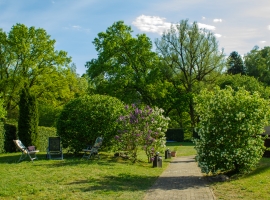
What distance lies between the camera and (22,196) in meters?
7.43

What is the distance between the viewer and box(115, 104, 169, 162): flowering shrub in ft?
48.5

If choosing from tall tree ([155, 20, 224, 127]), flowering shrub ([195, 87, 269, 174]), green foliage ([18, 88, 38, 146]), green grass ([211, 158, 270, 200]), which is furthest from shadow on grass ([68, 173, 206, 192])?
tall tree ([155, 20, 224, 127])

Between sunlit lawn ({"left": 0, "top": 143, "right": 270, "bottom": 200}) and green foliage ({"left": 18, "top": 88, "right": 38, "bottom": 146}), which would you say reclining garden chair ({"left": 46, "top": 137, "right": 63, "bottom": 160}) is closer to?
sunlit lawn ({"left": 0, "top": 143, "right": 270, "bottom": 200})

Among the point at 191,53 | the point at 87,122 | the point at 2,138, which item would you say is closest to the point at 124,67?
the point at 191,53

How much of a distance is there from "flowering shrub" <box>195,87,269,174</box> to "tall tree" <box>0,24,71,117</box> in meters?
24.6

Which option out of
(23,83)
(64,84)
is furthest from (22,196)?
(64,84)

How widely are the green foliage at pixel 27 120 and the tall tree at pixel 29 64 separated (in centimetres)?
1246

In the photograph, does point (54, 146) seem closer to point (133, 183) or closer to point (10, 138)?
point (10, 138)

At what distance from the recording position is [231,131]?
1077 cm

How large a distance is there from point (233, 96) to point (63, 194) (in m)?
6.62

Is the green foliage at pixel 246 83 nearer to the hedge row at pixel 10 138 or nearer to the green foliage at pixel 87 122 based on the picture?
the hedge row at pixel 10 138

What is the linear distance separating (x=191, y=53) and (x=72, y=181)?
1261 inches

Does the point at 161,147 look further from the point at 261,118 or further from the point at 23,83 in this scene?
the point at 23,83

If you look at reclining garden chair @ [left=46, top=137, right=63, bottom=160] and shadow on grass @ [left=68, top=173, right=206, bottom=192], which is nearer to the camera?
shadow on grass @ [left=68, top=173, right=206, bottom=192]
